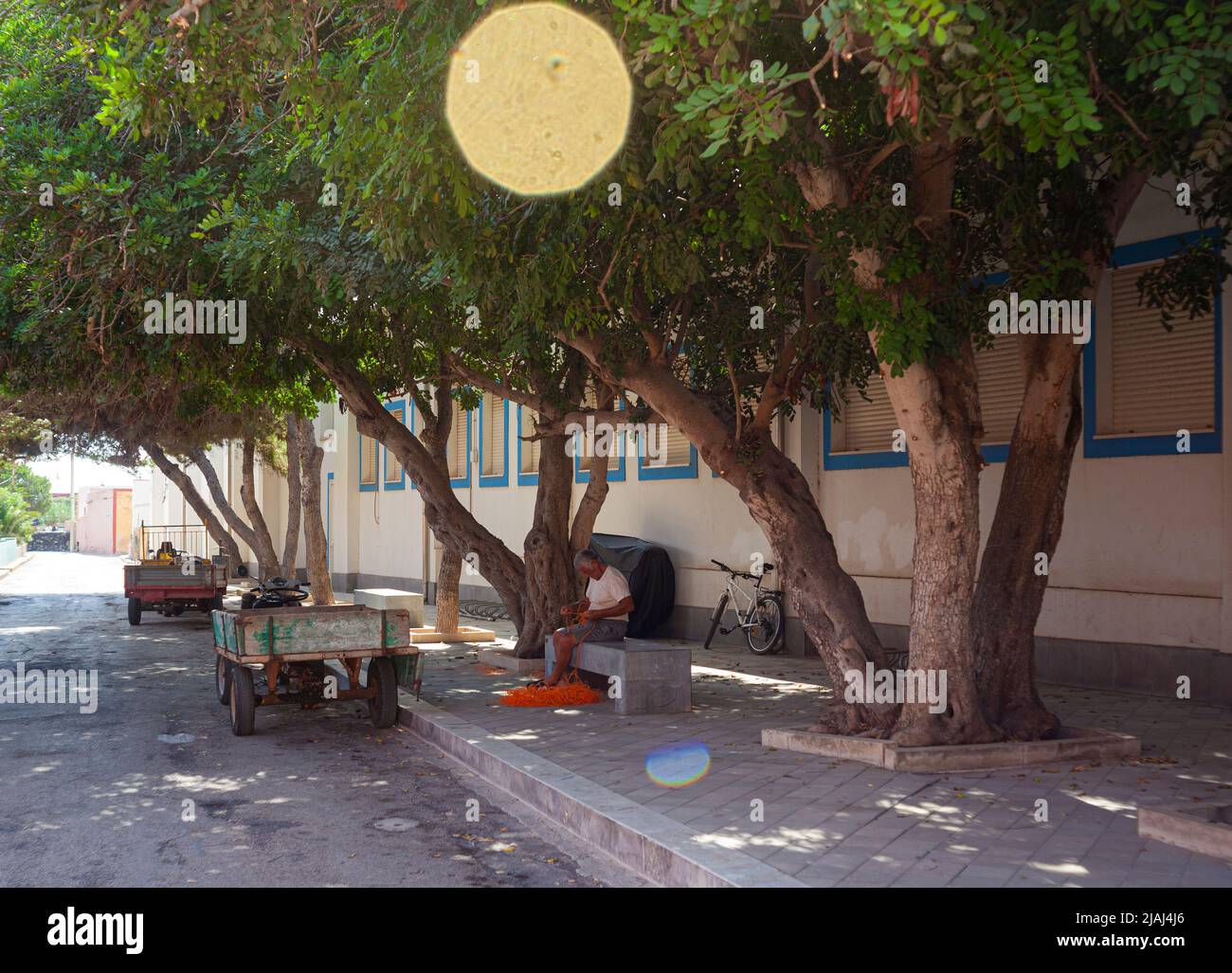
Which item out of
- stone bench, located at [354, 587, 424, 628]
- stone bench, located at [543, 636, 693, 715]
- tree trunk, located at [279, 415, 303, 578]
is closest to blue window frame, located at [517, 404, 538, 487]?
stone bench, located at [354, 587, 424, 628]

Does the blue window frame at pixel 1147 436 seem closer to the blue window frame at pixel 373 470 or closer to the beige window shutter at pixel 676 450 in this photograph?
the beige window shutter at pixel 676 450

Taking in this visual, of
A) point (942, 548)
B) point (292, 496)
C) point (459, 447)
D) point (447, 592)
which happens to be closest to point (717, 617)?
point (447, 592)

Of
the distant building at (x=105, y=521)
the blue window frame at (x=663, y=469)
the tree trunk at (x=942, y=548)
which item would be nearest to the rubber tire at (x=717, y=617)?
the blue window frame at (x=663, y=469)

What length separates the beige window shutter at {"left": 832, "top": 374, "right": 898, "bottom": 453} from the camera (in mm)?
14555

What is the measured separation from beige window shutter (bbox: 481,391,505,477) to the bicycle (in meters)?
9.08

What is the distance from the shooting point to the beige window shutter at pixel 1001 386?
41.6ft

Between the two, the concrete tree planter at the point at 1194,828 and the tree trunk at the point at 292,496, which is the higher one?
the tree trunk at the point at 292,496

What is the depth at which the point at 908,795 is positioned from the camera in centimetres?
705

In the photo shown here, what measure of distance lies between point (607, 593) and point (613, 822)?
17.0 ft

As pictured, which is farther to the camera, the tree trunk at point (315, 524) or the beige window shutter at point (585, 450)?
the tree trunk at point (315, 524)

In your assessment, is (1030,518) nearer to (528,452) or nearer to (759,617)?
(759,617)

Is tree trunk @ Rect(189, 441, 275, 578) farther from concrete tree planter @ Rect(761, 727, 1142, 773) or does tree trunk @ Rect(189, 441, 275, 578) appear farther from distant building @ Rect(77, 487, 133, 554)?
distant building @ Rect(77, 487, 133, 554)

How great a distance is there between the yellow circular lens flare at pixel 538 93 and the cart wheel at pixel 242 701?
4828 mm

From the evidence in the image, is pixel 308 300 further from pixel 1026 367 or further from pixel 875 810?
pixel 875 810
